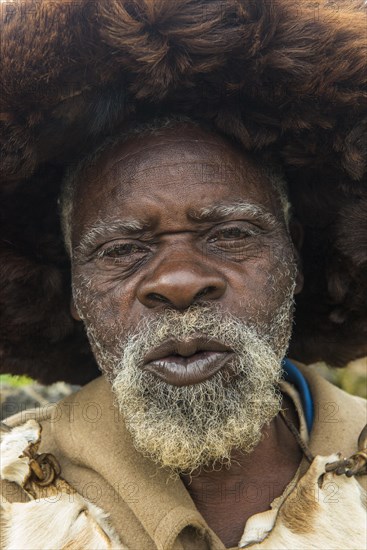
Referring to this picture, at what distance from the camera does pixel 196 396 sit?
209 cm

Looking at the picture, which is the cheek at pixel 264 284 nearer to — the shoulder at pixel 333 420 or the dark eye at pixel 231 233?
the dark eye at pixel 231 233

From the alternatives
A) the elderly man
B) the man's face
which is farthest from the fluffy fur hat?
the man's face

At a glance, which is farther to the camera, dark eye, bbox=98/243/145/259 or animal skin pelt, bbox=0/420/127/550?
dark eye, bbox=98/243/145/259

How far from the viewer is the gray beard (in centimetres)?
211

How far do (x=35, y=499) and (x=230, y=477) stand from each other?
709mm

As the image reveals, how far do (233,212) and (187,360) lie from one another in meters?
0.57

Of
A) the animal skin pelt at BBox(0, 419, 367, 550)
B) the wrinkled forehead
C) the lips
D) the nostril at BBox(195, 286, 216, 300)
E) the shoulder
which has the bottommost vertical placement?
the animal skin pelt at BBox(0, 419, 367, 550)

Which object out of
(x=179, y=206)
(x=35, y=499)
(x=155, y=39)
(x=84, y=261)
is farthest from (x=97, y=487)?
(x=155, y=39)

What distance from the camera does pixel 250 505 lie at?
2.29m

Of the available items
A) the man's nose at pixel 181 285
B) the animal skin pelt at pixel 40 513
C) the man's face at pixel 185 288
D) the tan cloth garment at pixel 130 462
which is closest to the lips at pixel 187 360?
the man's face at pixel 185 288

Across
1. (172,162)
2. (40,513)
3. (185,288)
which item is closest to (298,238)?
(172,162)

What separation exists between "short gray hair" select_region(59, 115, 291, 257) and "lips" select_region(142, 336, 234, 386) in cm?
70

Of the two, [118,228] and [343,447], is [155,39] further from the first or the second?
[343,447]

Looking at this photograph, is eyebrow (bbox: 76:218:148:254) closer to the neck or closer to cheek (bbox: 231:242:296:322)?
cheek (bbox: 231:242:296:322)
